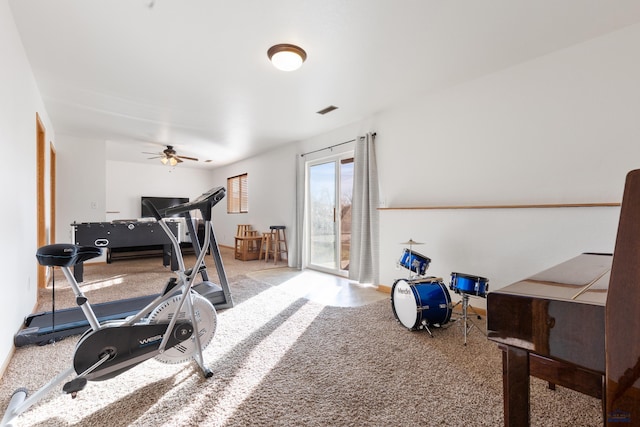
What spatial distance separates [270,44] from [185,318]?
7.13 feet

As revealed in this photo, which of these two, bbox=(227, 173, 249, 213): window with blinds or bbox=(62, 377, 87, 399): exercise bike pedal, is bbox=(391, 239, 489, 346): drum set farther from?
bbox=(227, 173, 249, 213): window with blinds

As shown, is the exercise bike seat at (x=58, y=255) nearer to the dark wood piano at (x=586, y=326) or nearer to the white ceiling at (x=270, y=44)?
the white ceiling at (x=270, y=44)

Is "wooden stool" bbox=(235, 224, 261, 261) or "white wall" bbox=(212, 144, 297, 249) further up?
"white wall" bbox=(212, 144, 297, 249)

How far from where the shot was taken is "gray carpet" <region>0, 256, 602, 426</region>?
135cm

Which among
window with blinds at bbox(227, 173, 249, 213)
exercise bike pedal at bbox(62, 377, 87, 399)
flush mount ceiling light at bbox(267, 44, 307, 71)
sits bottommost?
exercise bike pedal at bbox(62, 377, 87, 399)

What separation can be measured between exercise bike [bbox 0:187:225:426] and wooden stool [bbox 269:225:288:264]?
375 centimetres

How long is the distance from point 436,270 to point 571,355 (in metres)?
2.52

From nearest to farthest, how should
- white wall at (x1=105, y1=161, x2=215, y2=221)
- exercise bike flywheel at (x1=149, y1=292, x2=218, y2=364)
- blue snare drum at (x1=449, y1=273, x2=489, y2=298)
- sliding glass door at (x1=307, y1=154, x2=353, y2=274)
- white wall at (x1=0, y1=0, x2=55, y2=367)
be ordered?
exercise bike flywheel at (x1=149, y1=292, x2=218, y2=364)
white wall at (x1=0, y1=0, x2=55, y2=367)
blue snare drum at (x1=449, y1=273, x2=489, y2=298)
sliding glass door at (x1=307, y1=154, x2=353, y2=274)
white wall at (x1=105, y1=161, x2=215, y2=221)

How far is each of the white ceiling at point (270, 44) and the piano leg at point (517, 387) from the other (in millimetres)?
2107

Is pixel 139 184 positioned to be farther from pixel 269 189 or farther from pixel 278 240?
pixel 278 240

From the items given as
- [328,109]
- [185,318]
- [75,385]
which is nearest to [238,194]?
[328,109]

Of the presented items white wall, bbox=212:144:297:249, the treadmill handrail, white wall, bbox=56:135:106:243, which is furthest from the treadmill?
white wall, bbox=56:135:106:243

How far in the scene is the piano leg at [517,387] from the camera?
75 cm

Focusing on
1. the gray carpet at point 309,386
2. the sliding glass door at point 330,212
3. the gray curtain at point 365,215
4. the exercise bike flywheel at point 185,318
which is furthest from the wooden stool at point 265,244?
the exercise bike flywheel at point 185,318
